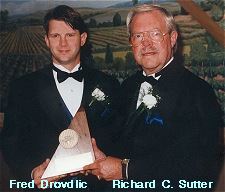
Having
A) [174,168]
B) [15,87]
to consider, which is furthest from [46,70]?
[174,168]

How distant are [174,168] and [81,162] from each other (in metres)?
0.48

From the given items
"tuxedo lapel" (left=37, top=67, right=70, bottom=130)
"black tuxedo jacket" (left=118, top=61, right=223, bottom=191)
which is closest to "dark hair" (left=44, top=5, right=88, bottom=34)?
"tuxedo lapel" (left=37, top=67, right=70, bottom=130)

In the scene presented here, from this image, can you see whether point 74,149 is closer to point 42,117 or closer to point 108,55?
point 42,117

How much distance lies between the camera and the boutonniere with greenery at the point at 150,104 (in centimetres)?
204

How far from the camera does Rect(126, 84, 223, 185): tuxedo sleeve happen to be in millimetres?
Result: 2023

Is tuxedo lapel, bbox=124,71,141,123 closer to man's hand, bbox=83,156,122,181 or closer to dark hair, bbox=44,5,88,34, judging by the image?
man's hand, bbox=83,156,122,181

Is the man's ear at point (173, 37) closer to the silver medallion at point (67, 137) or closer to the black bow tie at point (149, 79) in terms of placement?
the black bow tie at point (149, 79)

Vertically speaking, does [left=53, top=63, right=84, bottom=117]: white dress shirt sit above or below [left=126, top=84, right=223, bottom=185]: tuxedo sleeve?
above

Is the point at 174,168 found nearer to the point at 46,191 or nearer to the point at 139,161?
the point at 139,161

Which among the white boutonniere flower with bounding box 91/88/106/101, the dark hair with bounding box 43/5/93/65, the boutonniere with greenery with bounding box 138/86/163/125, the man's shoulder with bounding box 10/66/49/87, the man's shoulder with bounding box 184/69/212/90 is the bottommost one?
the boutonniere with greenery with bounding box 138/86/163/125

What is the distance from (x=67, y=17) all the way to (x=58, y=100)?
1.43 ft

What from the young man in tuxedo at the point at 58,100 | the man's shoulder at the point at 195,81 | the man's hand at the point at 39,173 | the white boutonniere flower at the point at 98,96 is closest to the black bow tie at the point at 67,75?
the young man in tuxedo at the point at 58,100

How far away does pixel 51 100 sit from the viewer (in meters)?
2.07

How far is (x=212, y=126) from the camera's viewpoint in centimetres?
203
